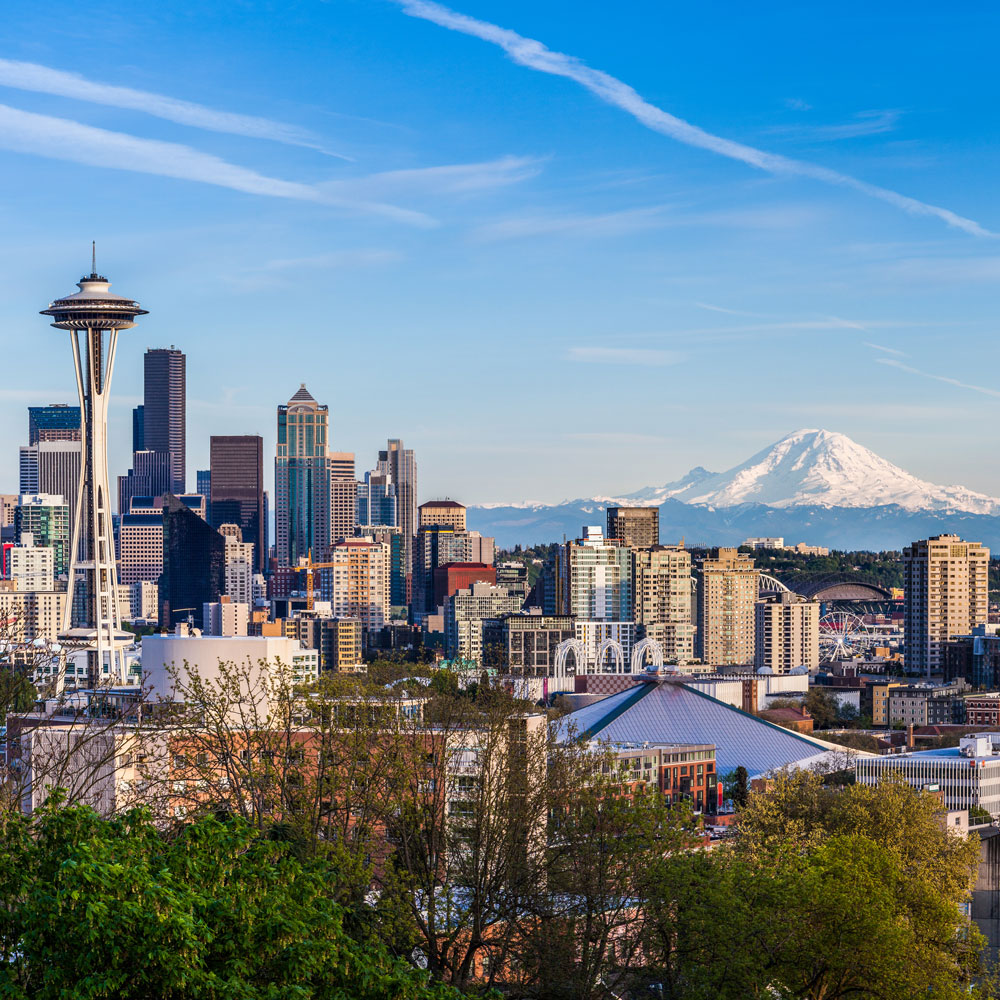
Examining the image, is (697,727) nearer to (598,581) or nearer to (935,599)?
(935,599)

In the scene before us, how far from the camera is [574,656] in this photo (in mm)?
132250

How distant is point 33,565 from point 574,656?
8957cm

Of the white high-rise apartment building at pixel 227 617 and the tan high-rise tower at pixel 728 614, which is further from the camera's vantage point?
the white high-rise apartment building at pixel 227 617

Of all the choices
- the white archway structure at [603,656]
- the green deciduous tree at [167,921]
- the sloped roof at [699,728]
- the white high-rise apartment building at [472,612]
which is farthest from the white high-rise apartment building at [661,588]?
the green deciduous tree at [167,921]

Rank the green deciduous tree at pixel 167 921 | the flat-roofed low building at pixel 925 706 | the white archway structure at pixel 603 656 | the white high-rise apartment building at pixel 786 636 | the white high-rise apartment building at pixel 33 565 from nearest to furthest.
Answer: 1. the green deciduous tree at pixel 167 921
2. the flat-roofed low building at pixel 925 706
3. the white archway structure at pixel 603 656
4. the white high-rise apartment building at pixel 786 636
5. the white high-rise apartment building at pixel 33 565

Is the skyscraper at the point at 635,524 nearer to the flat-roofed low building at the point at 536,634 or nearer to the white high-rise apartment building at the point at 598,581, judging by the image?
the white high-rise apartment building at the point at 598,581

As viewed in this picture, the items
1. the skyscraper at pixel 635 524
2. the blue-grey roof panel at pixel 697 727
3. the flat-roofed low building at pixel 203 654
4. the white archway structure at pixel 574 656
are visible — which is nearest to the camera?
the flat-roofed low building at pixel 203 654

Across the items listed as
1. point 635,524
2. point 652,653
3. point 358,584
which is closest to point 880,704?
point 652,653

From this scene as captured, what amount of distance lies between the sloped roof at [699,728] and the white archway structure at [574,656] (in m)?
28.2

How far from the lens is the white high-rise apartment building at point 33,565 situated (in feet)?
644

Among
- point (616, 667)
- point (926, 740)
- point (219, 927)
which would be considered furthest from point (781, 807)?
point (616, 667)

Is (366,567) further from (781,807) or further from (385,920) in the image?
(385,920)

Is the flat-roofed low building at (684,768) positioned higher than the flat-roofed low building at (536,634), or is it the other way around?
the flat-roofed low building at (536,634)

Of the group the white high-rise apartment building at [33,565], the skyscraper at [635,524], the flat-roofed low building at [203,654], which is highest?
the skyscraper at [635,524]
